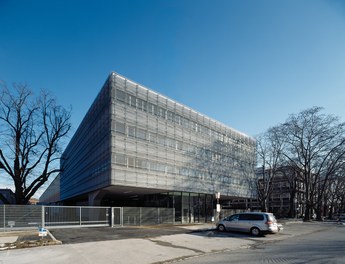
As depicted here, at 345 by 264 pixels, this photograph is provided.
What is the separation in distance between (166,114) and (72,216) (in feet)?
64.3

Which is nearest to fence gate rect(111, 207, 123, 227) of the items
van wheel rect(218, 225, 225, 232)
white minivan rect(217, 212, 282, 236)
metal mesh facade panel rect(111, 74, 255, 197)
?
metal mesh facade panel rect(111, 74, 255, 197)

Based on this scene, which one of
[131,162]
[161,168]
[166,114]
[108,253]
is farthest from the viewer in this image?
[166,114]

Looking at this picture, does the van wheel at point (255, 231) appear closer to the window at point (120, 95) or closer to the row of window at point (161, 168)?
the row of window at point (161, 168)

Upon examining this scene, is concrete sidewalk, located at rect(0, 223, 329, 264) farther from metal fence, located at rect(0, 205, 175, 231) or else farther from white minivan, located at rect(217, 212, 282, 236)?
metal fence, located at rect(0, 205, 175, 231)

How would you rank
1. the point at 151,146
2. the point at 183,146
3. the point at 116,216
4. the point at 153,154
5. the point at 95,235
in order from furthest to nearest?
the point at 183,146
the point at 153,154
the point at 151,146
the point at 116,216
the point at 95,235

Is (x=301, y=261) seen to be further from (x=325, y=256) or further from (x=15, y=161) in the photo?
(x=15, y=161)

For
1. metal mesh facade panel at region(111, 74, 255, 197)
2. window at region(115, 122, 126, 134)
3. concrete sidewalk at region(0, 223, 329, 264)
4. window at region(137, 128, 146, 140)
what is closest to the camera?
concrete sidewalk at region(0, 223, 329, 264)

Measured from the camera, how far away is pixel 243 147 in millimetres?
59531

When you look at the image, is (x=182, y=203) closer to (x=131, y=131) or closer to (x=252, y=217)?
(x=131, y=131)

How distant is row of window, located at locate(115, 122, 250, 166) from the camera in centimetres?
3556

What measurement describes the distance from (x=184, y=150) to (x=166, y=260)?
3178cm

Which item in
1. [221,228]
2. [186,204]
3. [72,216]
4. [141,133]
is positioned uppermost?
[141,133]

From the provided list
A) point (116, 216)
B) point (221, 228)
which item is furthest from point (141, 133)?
point (221, 228)

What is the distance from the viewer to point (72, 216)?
1024 inches
